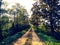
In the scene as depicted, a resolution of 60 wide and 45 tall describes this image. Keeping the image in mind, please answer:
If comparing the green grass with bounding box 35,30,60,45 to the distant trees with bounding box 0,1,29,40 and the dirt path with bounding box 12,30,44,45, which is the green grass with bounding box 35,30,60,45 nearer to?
the dirt path with bounding box 12,30,44,45

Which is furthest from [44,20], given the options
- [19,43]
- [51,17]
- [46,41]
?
[19,43]

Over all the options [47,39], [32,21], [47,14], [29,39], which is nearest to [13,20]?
[32,21]

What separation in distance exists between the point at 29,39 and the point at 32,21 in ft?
2.35

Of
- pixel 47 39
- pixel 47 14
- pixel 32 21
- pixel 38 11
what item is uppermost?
pixel 38 11

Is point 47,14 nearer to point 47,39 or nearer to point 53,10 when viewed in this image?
point 53,10

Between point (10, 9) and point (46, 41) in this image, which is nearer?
point (46, 41)

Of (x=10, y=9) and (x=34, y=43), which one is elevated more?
(x=10, y=9)

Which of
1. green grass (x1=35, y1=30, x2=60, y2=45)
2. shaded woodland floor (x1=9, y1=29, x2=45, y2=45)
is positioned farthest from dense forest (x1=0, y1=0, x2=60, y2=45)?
shaded woodland floor (x1=9, y1=29, x2=45, y2=45)

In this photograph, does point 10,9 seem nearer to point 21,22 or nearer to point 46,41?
point 21,22

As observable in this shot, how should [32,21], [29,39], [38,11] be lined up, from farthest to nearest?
[38,11] → [32,21] → [29,39]

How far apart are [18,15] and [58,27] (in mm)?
1556

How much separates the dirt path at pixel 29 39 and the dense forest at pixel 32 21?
0.14 m

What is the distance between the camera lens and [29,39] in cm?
682

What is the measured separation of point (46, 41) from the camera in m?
6.79
